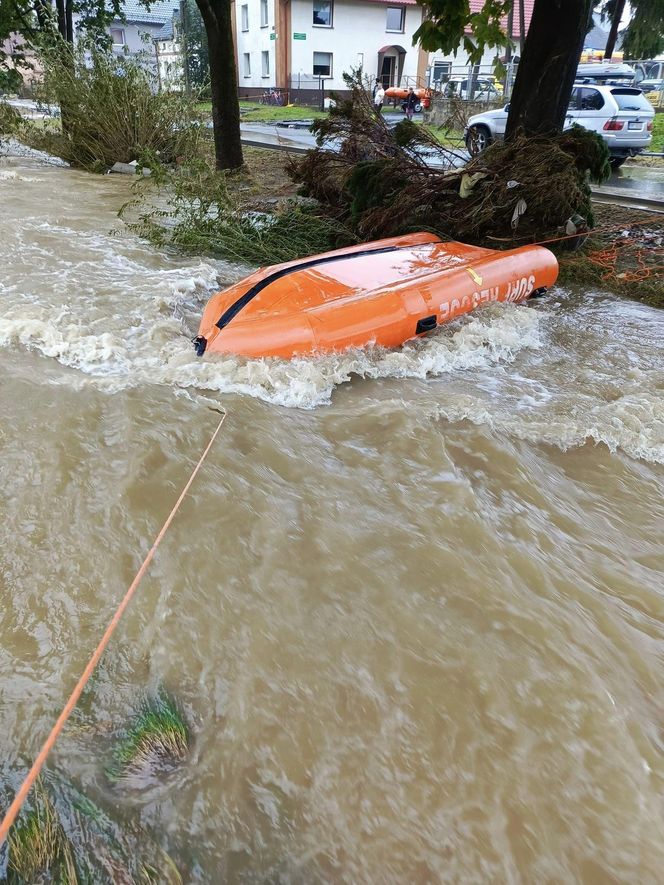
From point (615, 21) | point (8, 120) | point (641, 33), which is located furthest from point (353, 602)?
point (641, 33)

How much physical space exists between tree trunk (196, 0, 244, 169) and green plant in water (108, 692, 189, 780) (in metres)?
10.5

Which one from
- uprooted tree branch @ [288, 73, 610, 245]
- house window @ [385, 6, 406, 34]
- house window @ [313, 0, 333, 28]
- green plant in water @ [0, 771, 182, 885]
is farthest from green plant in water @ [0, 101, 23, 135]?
house window @ [385, 6, 406, 34]

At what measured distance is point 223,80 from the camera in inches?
383

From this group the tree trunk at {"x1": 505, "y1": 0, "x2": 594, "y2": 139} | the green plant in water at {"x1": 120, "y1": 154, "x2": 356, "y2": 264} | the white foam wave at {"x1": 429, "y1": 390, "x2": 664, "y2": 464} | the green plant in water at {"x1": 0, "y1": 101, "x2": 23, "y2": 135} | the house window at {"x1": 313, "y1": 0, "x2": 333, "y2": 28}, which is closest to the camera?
the white foam wave at {"x1": 429, "y1": 390, "x2": 664, "y2": 464}

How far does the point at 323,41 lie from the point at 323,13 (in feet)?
4.28

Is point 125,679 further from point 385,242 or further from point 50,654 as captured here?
point 385,242

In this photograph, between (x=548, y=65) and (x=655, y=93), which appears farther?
(x=655, y=93)

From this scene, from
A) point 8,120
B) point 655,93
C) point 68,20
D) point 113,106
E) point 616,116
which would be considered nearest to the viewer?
point 113,106

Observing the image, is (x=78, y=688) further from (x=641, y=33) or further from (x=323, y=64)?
(x=323, y=64)

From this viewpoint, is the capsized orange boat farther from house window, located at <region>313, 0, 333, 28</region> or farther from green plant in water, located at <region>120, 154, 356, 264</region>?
house window, located at <region>313, 0, 333, 28</region>

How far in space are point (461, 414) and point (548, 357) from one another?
1.47 metres

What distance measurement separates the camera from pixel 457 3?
20.2 ft

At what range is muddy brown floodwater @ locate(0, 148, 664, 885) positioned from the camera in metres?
1.59

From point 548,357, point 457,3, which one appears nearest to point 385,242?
point 548,357
